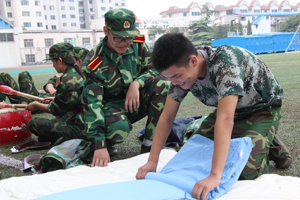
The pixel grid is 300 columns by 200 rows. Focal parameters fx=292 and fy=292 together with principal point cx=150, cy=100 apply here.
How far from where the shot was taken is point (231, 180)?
1.37 metres

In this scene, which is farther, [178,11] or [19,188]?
[178,11]

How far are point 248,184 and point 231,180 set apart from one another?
0.11m

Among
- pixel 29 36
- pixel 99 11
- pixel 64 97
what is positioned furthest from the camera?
pixel 99 11

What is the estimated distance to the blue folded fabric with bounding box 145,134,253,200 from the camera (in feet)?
4.31

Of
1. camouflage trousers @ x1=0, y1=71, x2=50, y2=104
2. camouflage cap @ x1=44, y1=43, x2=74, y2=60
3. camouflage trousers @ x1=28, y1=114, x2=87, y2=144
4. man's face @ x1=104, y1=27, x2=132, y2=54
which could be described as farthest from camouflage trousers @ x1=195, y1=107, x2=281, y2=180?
camouflage trousers @ x1=0, y1=71, x2=50, y2=104

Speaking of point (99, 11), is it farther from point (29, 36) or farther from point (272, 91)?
point (272, 91)

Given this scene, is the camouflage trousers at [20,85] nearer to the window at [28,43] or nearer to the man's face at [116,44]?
the man's face at [116,44]

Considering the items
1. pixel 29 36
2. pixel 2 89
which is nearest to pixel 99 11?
pixel 29 36

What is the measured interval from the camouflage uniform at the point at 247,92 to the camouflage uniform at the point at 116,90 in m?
0.57

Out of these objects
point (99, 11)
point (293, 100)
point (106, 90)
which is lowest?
point (293, 100)

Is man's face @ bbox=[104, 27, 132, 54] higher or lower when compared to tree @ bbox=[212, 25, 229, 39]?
lower

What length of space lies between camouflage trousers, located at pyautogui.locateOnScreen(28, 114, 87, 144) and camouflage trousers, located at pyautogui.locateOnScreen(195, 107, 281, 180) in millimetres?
1146

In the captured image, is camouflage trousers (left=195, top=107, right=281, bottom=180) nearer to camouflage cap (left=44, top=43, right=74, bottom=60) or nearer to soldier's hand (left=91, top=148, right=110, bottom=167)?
soldier's hand (left=91, top=148, right=110, bottom=167)

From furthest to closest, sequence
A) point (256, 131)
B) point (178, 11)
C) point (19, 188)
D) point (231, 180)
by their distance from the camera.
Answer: point (178, 11)
point (256, 131)
point (19, 188)
point (231, 180)
